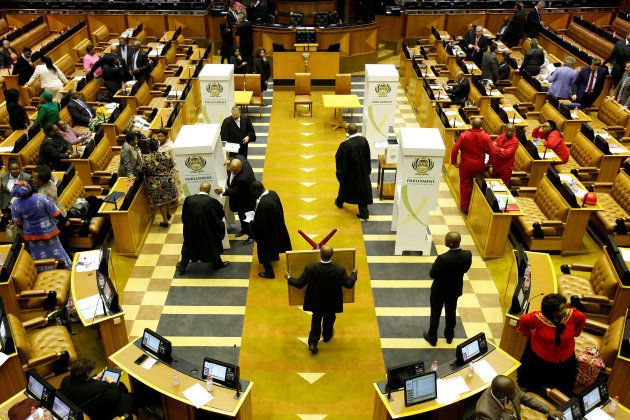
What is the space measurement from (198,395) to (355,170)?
482 cm

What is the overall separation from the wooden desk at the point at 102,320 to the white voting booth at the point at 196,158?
200 cm

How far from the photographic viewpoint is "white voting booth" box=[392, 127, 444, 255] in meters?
7.82

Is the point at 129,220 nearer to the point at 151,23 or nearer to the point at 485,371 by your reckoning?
the point at 485,371

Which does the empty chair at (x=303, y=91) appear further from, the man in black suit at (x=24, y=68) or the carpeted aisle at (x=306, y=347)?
the man in black suit at (x=24, y=68)

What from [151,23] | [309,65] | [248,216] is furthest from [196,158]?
[151,23]

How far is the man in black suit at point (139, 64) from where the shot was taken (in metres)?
13.3

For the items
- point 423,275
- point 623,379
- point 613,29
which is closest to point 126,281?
point 423,275

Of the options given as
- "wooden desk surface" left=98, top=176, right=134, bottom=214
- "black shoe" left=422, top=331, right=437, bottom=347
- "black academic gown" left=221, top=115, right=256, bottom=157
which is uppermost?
"black academic gown" left=221, top=115, right=256, bottom=157

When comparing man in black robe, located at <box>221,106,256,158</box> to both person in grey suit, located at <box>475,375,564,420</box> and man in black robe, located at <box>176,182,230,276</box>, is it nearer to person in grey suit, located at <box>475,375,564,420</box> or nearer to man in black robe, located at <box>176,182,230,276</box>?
man in black robe, located at <box>176,182,230,276</box>

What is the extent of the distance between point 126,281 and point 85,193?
6.99 ft

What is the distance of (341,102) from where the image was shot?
12688mm

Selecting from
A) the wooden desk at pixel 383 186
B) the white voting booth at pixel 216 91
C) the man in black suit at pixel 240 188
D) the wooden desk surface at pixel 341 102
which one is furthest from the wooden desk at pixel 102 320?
the wooden desk surface at pixel 341 102

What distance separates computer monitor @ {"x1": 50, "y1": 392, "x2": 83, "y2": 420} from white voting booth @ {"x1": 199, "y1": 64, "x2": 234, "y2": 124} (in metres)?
7.65

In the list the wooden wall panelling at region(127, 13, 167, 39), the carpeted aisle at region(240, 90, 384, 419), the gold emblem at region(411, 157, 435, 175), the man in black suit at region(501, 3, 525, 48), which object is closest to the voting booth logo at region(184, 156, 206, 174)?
the carpeted aisle at region(240, 90, 384, 419)
